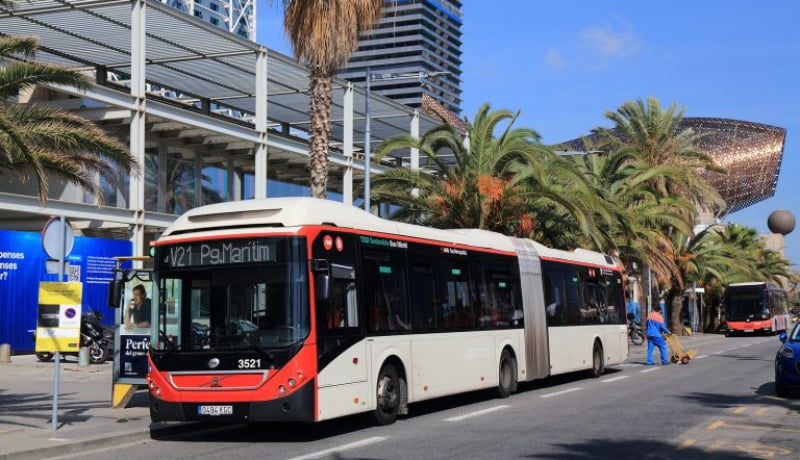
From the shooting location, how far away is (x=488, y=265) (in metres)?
18.2

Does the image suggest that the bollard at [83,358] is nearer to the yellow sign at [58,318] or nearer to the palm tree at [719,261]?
the yellow sign at [58,318]

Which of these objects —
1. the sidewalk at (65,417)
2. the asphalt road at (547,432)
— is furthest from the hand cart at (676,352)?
the sidewalk at (65,417)

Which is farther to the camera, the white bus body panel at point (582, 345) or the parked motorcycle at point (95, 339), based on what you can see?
the parked motorcycle at point (95, 339)

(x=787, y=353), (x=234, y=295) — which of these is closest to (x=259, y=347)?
(x=234, y=295)

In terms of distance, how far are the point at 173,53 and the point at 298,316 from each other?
2464 centimetres

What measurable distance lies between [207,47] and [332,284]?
22911 mm

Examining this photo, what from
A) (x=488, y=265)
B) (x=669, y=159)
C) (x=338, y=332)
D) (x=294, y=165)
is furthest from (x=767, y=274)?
(x=338, y=332)

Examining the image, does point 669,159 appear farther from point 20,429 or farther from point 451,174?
point 20,429

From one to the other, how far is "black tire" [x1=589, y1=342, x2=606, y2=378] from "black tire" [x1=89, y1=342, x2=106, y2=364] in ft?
43.9

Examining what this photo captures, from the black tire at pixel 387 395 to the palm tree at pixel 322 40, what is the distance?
335 inches

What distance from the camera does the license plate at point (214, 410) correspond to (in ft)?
39.1

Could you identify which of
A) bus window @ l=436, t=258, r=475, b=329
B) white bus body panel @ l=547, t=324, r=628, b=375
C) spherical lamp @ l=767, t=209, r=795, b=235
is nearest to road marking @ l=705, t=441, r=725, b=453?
bus window @ l=436, t=258, r=475, b=329

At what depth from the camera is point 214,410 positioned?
1198 cm

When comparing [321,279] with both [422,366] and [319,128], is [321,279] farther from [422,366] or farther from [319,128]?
[319,128]
